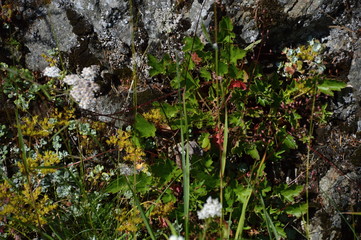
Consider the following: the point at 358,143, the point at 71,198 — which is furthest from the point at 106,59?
the point at 358,143

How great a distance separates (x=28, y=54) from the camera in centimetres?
339

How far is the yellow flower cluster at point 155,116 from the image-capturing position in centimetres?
299

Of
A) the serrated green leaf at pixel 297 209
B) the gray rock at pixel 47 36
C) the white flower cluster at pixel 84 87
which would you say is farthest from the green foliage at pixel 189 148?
the gray rock at pixel 47 36

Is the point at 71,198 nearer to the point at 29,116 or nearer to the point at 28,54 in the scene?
the point at 29,116

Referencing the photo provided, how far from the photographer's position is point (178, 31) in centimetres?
323

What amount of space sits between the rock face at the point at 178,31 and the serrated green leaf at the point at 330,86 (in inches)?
12.1

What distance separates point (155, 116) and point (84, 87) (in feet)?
2.45

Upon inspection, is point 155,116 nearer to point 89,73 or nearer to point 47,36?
point 89,73

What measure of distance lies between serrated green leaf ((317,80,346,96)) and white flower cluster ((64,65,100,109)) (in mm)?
1832

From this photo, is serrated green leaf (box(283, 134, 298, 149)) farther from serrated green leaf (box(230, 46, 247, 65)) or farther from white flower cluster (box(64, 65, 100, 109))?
white flower cluster (box(64, 65, 100, 109))

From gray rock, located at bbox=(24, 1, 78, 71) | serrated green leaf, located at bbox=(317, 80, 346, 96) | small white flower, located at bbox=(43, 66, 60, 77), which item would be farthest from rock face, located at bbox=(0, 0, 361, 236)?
serrated green leaf, located at bbox=(317, 80, 346, 96)

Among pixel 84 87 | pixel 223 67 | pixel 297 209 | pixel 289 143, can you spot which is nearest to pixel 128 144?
pixel 84 87

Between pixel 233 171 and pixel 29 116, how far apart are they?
1805 millimetres

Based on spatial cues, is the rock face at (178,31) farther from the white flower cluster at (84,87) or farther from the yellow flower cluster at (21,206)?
the yellow flower cluster at (21,206)
